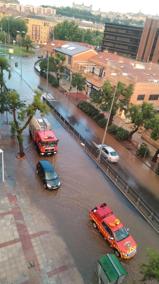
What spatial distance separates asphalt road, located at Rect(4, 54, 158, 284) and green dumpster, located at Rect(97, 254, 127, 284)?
1.20 meters

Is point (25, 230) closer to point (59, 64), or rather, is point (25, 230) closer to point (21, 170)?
point (21, 170)

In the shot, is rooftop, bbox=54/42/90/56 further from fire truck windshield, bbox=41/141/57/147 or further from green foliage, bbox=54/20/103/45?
green foliage, bbox=54/20/103/45

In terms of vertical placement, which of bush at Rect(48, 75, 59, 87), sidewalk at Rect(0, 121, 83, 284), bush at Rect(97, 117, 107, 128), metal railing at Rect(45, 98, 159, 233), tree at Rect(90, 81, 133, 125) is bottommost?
bush at Rect(48, 75, 59, 87)

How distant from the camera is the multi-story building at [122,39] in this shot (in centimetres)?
9903

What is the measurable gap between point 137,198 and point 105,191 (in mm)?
3206

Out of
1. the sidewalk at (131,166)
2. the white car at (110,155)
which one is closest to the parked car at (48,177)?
the white car at (110,155)

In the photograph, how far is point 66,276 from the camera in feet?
50.6

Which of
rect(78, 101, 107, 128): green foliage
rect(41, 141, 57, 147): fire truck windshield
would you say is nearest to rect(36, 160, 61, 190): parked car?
rect(41, 141, 57, 147): fire truck windshield

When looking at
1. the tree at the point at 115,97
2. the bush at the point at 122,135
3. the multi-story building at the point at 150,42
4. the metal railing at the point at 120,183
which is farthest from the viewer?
the multi-story building at the point at 150,42

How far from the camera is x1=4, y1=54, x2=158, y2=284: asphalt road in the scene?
56.6ft

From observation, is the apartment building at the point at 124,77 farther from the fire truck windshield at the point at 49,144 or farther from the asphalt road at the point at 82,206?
the fire truck windshield at the point at 49,144

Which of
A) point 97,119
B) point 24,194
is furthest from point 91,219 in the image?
point 97,119

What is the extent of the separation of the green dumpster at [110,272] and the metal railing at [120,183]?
22.4 ft

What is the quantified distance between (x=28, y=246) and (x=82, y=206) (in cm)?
622
